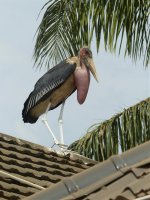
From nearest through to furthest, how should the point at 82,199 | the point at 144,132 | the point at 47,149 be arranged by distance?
the point at 82,199, the point at 47,149, the point at 144,132

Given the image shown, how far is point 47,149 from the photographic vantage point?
9.77 metres

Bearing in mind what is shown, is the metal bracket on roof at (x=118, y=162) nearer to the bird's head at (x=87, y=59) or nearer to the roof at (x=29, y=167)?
the roof at (x=29, y=167)

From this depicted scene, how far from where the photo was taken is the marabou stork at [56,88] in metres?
10.7

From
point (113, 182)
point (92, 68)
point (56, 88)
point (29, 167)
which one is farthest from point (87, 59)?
point (113, 182)

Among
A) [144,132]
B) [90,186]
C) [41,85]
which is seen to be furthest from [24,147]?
[144,132]

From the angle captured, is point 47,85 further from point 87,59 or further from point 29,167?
point 29,167

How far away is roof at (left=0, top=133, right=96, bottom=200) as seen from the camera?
26.2 feet

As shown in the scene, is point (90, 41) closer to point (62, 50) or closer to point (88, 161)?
point (62, 50)

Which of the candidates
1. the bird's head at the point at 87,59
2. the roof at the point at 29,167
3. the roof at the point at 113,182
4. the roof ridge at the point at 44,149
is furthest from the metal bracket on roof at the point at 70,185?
the bird's head at the point at 87,59

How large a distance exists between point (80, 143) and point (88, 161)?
4.73 m

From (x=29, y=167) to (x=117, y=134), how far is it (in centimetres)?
558

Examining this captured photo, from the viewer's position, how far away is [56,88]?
1080 centimetres

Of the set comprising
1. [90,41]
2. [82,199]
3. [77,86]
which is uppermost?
[90,41]

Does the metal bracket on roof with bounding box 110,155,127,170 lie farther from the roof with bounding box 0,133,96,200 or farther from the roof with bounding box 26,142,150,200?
the roof with bounding box 0,133,96,200
